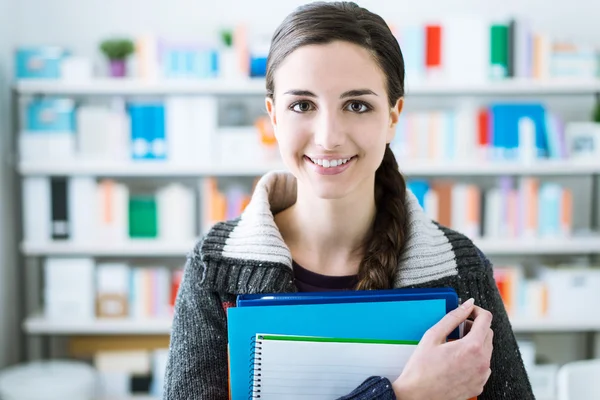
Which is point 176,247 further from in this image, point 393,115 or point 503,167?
point 393,115

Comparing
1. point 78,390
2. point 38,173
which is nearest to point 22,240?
point 38,173

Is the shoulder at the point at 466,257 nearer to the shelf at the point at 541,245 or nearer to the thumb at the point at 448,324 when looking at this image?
the thumb at the point at 448,324

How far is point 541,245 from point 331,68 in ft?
8.29

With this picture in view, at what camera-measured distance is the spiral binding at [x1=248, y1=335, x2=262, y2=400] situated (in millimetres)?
954

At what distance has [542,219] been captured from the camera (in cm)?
331

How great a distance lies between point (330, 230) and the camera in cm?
126

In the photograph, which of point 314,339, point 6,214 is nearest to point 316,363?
point 314,339

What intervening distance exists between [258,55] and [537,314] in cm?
193

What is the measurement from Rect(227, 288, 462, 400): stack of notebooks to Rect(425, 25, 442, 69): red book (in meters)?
2.44

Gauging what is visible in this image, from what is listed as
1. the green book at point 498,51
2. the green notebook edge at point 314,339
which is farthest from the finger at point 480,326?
the green book at point 498,51

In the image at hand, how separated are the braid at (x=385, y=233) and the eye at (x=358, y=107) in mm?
233

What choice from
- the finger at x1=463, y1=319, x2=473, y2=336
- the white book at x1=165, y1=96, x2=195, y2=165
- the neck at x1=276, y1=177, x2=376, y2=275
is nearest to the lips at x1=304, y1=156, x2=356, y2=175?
the neck at x1=276, y1=177, x2=376, y2=275

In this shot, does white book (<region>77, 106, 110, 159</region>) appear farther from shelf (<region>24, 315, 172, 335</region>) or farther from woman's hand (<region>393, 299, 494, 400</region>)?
woman's hand (<region>393, 299, 494, 400</region>)

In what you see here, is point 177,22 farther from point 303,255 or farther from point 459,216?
point 303,255
